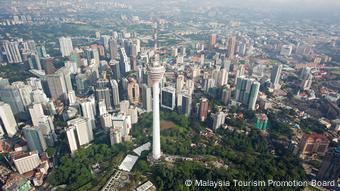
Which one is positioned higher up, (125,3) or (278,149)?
(125,3)

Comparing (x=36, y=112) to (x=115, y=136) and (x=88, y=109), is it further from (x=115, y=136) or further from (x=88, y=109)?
(x=115, y=136)

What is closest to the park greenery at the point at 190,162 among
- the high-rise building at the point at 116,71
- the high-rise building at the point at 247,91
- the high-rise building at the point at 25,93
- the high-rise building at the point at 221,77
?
the high-rise building at the point at 247,91

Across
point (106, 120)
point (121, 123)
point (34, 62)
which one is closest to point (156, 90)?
point (121, 123)

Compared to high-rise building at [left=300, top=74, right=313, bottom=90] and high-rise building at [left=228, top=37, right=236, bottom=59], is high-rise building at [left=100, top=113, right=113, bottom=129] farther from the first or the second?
high-rise building at [left=228, top=37, right=236, bottom=59]

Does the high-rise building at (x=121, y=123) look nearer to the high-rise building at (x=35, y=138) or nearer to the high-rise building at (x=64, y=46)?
the high-rise building at (x=35, y=138)

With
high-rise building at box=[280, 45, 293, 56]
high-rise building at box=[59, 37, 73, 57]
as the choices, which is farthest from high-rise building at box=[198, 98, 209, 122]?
high-rise building at box=[280, 45, 293, 56]

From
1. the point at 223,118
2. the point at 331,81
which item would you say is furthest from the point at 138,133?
the point at 331,81

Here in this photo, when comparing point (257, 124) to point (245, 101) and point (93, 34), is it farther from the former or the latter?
point (93, 34)
